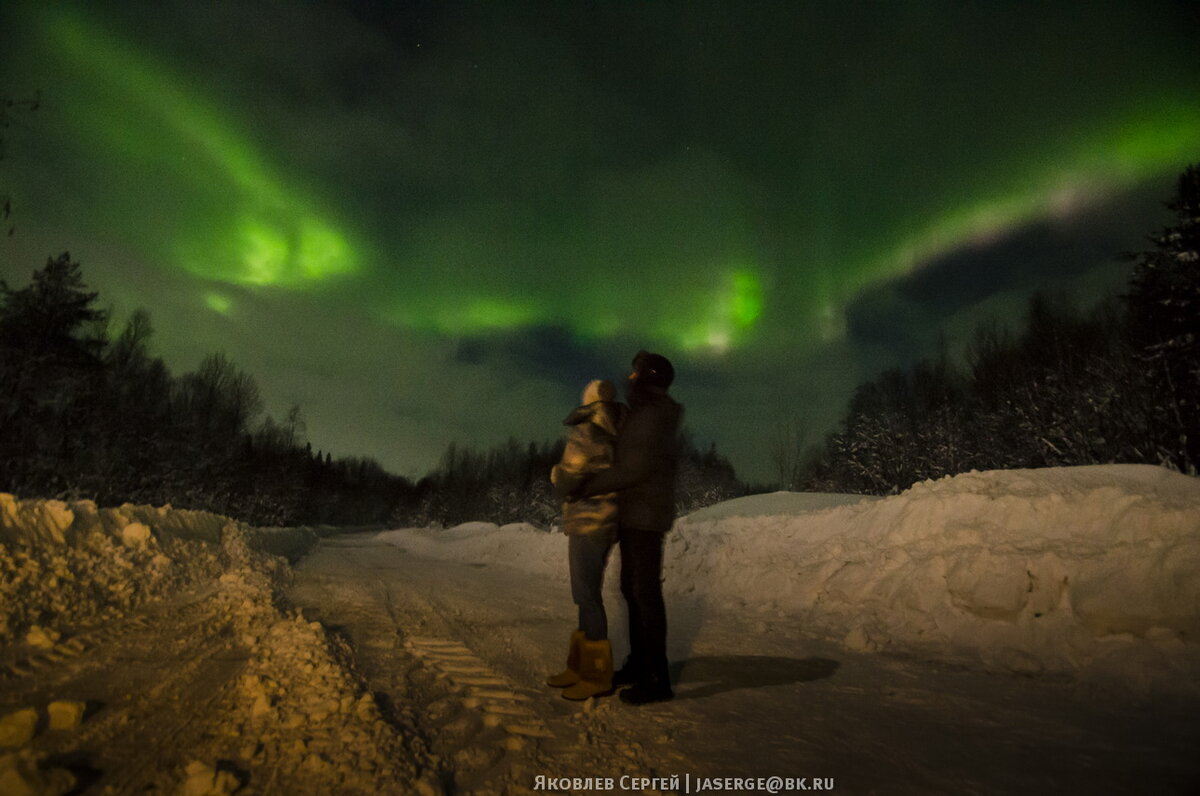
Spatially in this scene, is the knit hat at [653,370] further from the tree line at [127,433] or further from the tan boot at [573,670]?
the tree line at [127,433]

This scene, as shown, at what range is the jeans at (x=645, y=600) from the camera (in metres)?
3.30

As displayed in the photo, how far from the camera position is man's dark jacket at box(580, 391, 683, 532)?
10.9ft

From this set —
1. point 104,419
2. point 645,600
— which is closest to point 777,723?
point 645,600

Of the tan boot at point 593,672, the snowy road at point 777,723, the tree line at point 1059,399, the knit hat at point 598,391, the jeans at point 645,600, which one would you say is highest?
the tree line at point 1059,399

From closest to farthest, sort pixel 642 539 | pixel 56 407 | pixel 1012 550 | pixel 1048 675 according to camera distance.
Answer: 1. pixel 642 539
2. pixel 1048 675
3. pixel 1012 550
4. pixel 56 407

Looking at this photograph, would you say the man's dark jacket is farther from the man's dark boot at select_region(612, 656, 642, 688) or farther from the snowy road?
Result: the snowy road

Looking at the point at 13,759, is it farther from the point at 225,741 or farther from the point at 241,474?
the point at 241,474

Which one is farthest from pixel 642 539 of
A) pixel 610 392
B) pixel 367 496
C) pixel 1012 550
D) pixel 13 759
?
pixel 367 496

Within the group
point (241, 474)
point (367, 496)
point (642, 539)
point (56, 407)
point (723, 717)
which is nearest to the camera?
point (723, 717)

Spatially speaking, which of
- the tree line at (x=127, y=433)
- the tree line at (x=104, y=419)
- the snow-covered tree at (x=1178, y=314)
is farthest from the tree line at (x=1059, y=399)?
the tree line at (x=104, y=419)

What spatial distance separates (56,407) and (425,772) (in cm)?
3186

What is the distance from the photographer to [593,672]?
331 centimetres

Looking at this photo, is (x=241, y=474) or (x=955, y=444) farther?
(x=241, y=474)

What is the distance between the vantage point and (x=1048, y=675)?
4.09m
